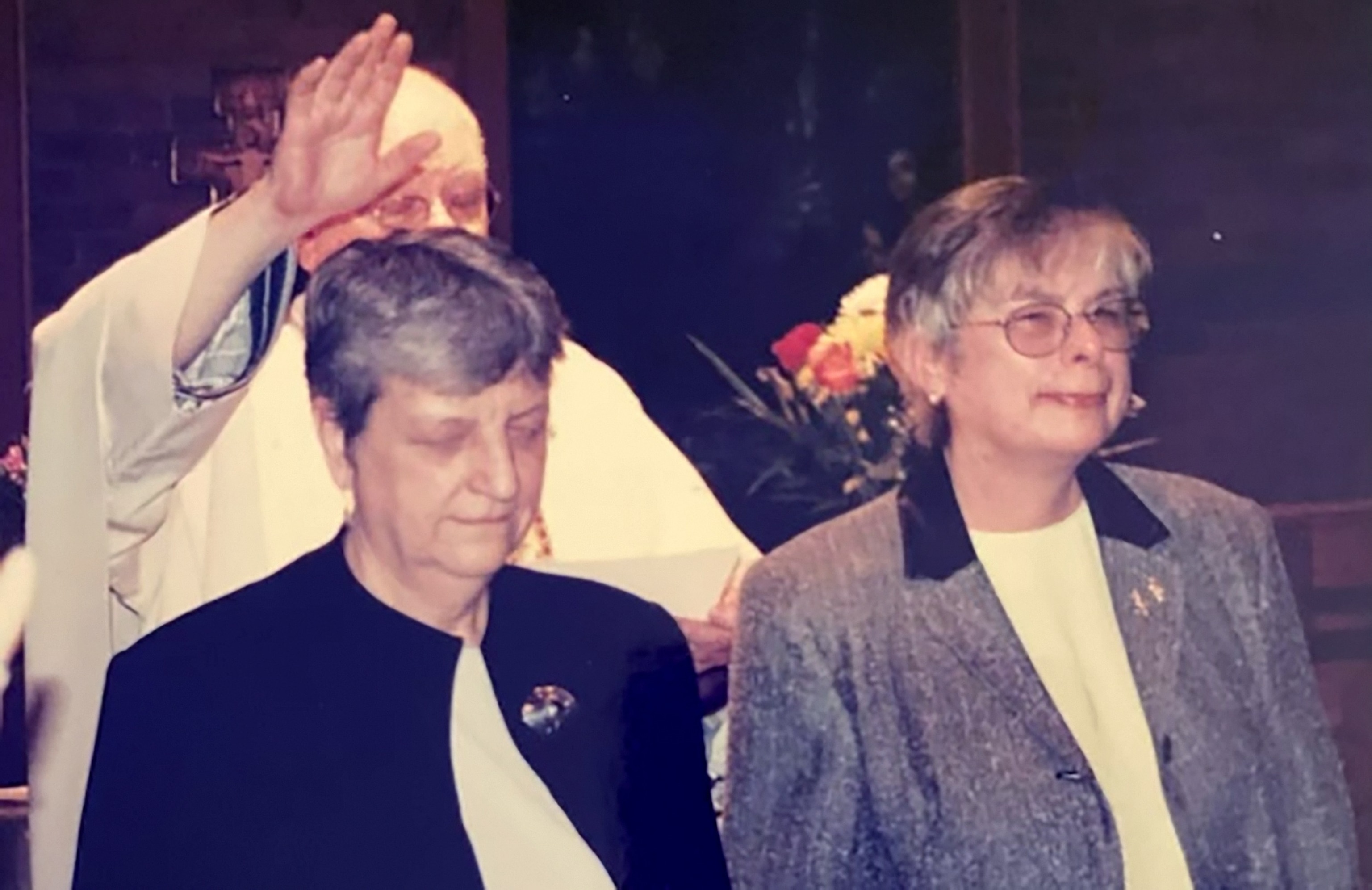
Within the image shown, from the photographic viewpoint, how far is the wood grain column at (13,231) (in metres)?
1.67

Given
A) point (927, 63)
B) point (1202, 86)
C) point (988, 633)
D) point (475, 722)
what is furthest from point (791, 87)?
point (475, 722)

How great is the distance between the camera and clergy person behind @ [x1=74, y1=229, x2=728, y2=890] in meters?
1.58

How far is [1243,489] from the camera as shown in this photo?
6.07ft

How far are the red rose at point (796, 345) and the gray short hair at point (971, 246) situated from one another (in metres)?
0.09

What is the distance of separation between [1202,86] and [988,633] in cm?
71

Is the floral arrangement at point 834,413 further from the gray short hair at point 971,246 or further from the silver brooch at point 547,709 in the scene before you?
the silver brooch at point 547,709

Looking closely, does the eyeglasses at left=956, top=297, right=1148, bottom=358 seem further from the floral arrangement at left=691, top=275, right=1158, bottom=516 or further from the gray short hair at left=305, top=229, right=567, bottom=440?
the gray short hair at left=305, top=229, right=567, bottom=440

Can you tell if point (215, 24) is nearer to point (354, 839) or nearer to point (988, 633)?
point (354, 839)

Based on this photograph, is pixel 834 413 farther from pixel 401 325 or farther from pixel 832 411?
pixel 401 325

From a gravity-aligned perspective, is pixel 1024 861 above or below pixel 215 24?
below

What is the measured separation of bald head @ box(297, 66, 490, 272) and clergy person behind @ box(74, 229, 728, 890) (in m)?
0.02

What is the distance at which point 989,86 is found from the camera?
75.2 inches

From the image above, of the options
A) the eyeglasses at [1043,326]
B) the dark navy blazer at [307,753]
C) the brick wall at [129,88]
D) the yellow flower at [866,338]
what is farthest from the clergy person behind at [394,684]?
the eyeglasses at [1043,326]

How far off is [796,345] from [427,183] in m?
0.41
